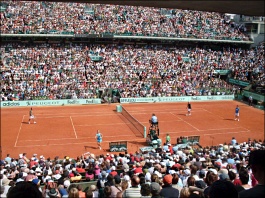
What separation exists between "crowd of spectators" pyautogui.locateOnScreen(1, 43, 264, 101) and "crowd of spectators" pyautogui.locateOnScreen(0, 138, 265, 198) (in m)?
24.3

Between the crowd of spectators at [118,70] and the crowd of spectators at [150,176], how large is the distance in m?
24.3

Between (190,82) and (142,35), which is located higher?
(142,35)

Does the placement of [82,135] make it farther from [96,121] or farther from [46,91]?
[46,91]

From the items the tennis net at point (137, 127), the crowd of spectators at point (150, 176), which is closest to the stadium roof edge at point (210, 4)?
the crowd of spectators at point (150, 176)

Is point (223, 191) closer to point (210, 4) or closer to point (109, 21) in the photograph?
point (210, 4)

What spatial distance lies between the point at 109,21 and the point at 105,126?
27298mm

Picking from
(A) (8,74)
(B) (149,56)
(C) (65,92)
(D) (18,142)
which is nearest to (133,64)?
(B) (149,56)

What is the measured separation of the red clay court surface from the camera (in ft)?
75.2

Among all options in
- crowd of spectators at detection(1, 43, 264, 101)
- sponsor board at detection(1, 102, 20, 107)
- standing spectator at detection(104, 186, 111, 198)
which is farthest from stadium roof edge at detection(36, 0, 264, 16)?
crowd of spectators at detection(1, 43, 264, 101)

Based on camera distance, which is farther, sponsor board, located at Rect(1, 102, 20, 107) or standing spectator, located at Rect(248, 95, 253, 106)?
standing spectator, located at Rect(248, 95, 253, 106)

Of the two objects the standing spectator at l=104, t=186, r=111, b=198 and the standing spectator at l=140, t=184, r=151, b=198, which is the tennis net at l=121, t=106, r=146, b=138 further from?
the standing spectator at l=140, t=184, r=151, b=198

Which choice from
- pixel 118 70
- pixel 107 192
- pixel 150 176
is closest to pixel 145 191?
pixel 107 192

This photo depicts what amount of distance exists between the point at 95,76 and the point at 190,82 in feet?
44.8

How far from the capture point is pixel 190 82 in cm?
4503
